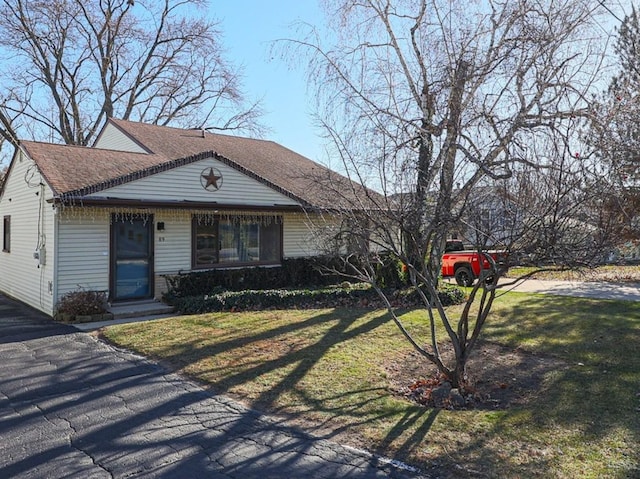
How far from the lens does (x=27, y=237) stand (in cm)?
1155

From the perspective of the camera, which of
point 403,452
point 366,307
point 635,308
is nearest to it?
point 403,452

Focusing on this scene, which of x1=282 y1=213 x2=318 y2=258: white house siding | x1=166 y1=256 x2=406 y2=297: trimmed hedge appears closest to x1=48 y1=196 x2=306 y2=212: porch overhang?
x1=282 y1=213 x2=318 y2=258: white house siding

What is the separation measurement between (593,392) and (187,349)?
17.6 feet

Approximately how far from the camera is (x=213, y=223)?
1238 centimetres

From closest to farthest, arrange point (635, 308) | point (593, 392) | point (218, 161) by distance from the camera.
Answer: point (593, 392)
point (635, 308)
point (218, 161)

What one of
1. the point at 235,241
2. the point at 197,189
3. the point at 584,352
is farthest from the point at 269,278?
the point at 584,352

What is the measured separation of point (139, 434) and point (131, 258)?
748cm

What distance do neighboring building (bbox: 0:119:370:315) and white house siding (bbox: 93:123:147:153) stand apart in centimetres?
41

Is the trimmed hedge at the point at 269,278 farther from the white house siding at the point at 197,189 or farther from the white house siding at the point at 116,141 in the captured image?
the white house siding at the point at 116,141

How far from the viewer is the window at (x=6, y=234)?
13.3 m

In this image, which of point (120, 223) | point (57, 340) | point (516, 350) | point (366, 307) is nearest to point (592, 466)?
point (516, 350)

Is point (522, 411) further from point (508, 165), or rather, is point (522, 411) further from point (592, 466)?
point (508, 165)

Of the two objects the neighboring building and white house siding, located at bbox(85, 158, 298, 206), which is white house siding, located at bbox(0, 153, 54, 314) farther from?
white house siding, located at bbox(85, 158, 298, 206)

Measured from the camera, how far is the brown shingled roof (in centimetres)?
962
